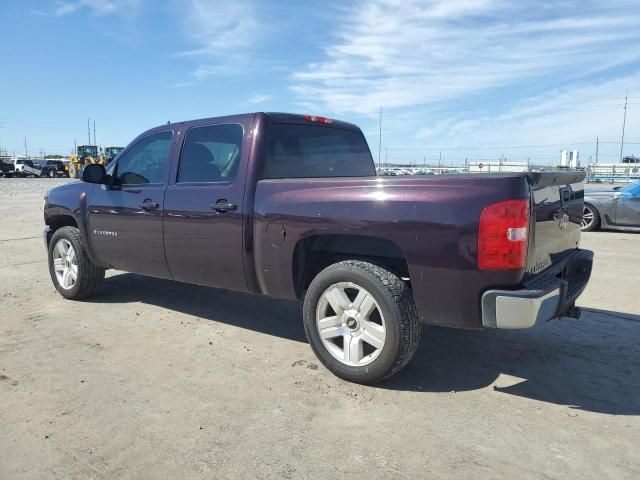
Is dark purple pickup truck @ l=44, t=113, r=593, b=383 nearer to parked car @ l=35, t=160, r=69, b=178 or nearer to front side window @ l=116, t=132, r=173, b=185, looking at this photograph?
front side window @ l=116, t=132, r=173, b=185

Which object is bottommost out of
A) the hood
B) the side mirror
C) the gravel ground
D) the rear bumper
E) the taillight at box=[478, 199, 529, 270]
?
the gravel ground

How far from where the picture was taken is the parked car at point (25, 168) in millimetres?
47750

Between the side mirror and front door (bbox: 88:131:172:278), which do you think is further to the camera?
the side mirror

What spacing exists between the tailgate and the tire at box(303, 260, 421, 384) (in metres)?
A: 0.84

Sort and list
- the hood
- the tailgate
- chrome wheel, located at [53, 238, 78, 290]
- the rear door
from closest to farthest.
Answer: the tailgate → chrome wheel, located at [53, 238, 78, 290] → the rear door → the hood

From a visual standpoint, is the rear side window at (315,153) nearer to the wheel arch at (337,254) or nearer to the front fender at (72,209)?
the wheel arch at (337,254)

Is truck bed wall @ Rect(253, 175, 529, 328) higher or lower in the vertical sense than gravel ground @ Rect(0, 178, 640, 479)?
higher

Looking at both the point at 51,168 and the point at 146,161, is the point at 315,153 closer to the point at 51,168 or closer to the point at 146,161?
the point at 146,161

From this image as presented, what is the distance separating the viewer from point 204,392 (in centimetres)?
343

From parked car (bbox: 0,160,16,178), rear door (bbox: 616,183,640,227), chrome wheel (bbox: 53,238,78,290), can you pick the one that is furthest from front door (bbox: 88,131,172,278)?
parked car (bbox: 0,160,16,178)

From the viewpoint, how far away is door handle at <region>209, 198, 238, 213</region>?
4070 millimetres

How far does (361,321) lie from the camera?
3.48 meters

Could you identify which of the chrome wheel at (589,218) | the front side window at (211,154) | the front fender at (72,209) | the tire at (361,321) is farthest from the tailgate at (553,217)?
the chrome wheel at (589,218)

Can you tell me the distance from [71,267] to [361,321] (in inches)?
151
